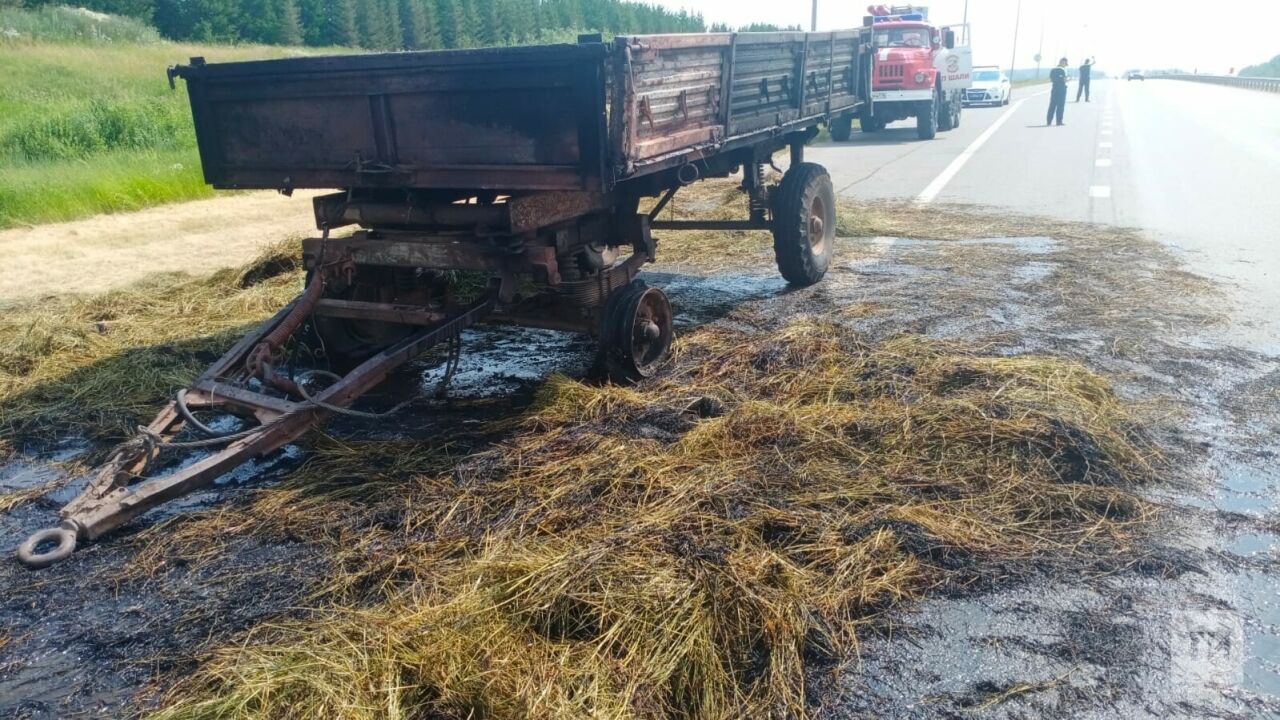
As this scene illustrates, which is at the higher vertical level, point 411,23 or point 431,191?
point 411,23

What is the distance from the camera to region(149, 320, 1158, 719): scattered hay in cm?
293

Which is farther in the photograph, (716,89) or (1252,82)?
(1252,82)

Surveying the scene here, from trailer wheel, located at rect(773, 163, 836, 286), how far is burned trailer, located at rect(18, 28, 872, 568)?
1461 mm

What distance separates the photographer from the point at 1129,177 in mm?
15133

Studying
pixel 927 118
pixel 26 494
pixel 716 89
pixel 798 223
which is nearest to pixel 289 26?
pixel 927 118

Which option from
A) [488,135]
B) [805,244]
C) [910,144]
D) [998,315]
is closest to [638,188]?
[488,135]

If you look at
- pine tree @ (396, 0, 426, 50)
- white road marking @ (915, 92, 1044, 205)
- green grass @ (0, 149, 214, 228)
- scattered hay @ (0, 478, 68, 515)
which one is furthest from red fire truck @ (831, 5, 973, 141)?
pine tree @ (396, 0, 426, 50)

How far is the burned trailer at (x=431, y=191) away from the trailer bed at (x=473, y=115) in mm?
11

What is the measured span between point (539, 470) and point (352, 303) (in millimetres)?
1652

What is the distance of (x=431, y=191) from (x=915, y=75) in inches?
771

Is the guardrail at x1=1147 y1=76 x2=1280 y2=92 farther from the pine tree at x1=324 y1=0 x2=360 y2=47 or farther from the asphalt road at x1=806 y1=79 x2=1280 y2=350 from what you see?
the pine tree at x1=324 y1=0 x2=360 y2=47

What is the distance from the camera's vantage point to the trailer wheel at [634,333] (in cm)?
542

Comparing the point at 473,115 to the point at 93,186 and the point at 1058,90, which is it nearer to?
the point at 93,186

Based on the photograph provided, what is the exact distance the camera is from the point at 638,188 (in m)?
5.93
